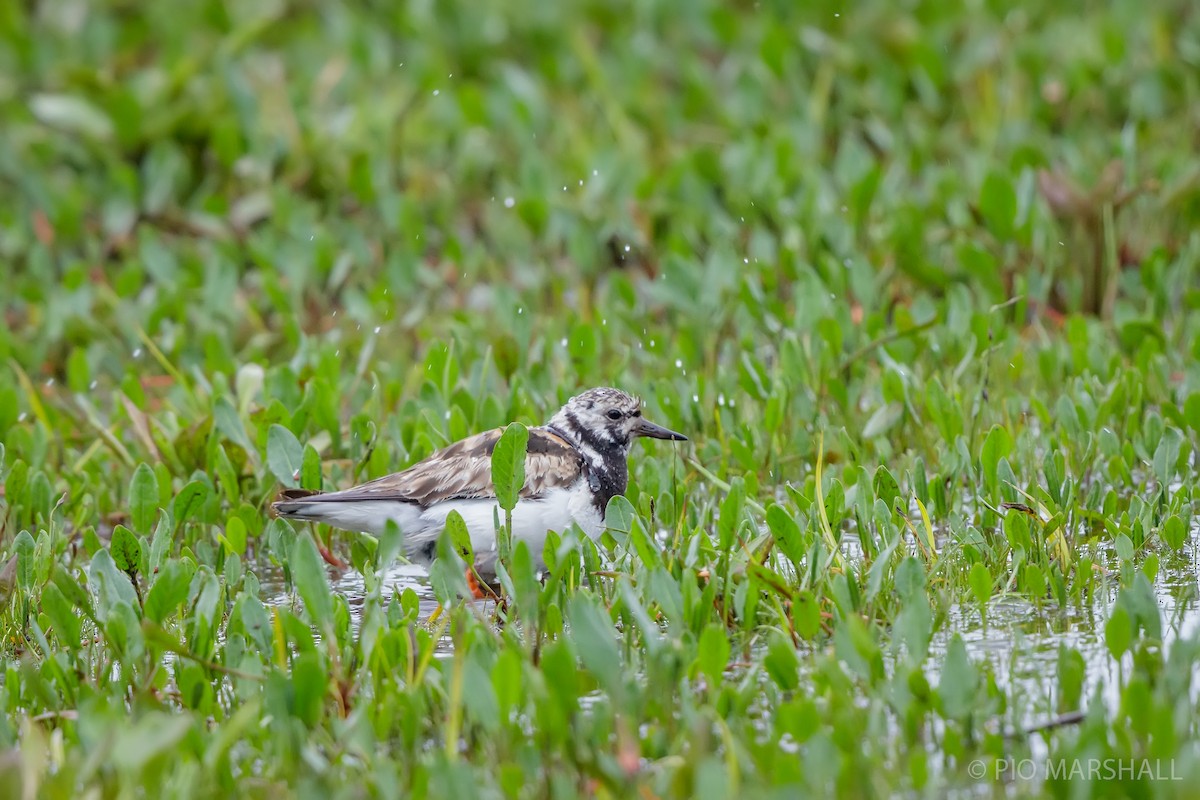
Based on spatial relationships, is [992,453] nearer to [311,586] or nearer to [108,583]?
[311,586]

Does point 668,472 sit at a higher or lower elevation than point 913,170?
lower

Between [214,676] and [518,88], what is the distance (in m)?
6.90

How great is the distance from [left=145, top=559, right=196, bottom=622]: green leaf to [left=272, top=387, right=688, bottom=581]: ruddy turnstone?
3.13ft

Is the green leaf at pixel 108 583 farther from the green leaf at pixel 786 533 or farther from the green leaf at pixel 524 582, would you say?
the green leaf at pixel 786 533

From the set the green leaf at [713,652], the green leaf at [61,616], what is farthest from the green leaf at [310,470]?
the green leaf at [713,652]

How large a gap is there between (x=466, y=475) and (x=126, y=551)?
49.3 inches

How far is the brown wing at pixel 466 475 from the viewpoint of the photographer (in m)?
5.73

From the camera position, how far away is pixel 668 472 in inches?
234

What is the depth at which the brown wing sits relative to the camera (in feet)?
18.8

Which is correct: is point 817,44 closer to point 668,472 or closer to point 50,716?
point 668,472

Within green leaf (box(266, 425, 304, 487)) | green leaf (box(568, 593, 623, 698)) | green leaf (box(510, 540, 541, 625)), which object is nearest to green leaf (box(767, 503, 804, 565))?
green leaf (box(510, 540, 541, 625))

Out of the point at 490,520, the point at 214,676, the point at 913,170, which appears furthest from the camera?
the point at 913,170

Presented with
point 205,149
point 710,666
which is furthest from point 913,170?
point 710,666

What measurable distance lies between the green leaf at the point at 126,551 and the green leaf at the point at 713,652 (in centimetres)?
185
